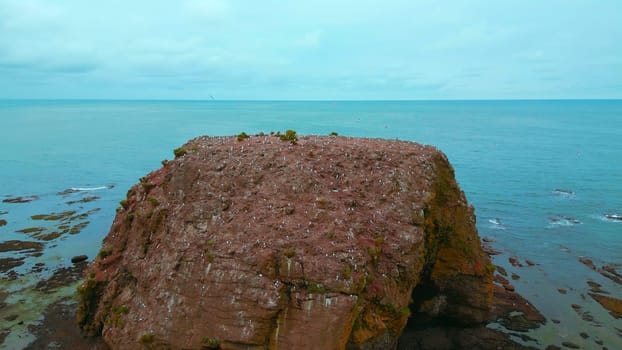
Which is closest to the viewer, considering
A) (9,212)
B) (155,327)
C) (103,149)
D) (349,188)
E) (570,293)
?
(155,327)

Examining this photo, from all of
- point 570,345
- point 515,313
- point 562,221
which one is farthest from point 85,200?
point 562,221

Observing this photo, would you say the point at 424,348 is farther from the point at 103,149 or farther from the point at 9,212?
the point at 103,149

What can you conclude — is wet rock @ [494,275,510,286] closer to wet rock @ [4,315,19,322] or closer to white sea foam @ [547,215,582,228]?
white sea foam @ [547,215,582,228]

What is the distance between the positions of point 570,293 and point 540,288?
2.05 meters

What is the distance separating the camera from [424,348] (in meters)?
25.8

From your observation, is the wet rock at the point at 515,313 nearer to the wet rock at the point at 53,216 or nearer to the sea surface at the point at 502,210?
the sea surface at the point at 502,210

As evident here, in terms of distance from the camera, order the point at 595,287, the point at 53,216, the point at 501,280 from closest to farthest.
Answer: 1. the point at 595,287
2. the point at 501,280
3. the point at 53,216

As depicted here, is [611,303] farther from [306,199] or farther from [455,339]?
[306,199]

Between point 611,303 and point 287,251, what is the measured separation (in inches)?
1028

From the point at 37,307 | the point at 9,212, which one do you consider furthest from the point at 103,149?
the point at 37,307

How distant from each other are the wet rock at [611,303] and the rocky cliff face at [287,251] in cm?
1064

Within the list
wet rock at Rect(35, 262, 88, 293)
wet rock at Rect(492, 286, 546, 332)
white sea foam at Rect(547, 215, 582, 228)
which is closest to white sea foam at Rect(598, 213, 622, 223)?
white sea foam at Rect(547, 215, 582, 228)

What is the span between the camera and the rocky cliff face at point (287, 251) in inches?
809

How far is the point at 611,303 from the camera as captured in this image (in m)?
32.6
